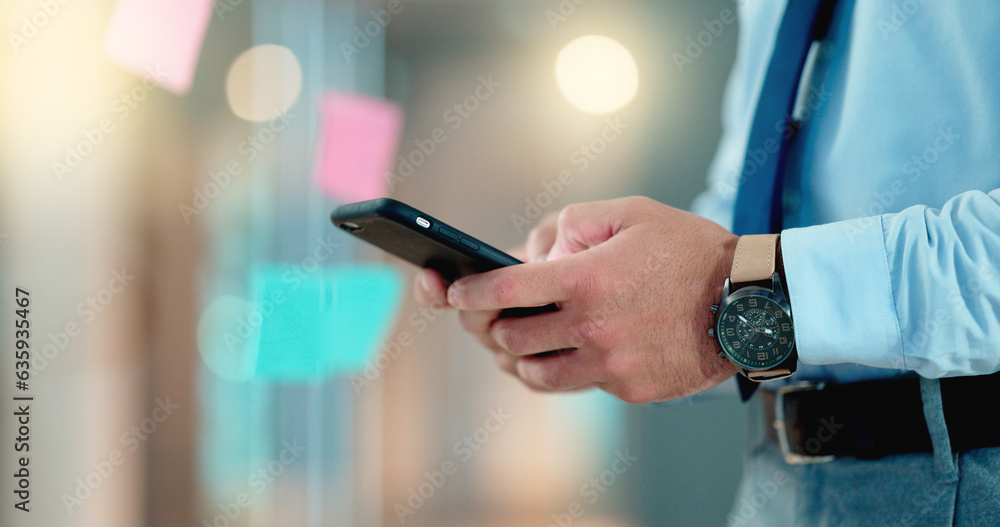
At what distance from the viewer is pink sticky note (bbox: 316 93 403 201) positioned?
1870mm

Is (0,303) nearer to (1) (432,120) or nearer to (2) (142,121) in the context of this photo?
(2) (142,121)

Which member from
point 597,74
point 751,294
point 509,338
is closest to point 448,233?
point 509,338

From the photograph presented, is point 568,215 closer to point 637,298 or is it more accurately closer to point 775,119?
point 637,298

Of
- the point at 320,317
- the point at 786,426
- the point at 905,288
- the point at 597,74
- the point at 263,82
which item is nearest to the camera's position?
the point at 905,288

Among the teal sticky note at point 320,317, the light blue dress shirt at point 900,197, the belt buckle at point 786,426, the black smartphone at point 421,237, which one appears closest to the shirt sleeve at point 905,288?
the light blue dress shirt at point 900,197

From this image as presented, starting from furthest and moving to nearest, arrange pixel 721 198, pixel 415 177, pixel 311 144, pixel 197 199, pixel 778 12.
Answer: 1. pixel 415 177
2. pixel 311 144
3. pixel 197 199
4. pixel 721 198
5. pixel 778 12

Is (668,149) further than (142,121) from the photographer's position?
Yes

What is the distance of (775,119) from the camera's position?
2.17 feet

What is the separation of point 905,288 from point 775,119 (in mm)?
270

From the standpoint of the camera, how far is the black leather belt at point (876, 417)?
0.49 m

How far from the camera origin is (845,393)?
1.86ft

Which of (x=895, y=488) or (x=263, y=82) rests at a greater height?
(x=263, y=82)

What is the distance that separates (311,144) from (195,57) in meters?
0.62

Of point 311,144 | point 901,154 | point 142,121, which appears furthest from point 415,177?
point 901,154
